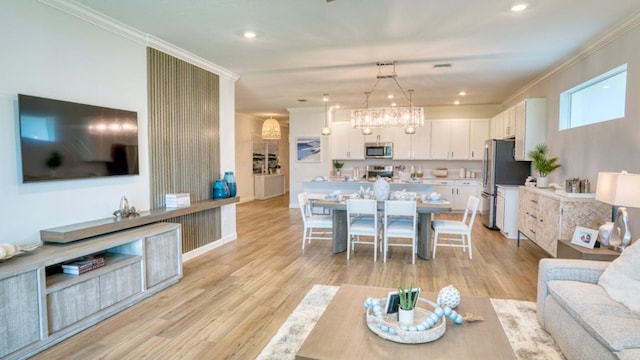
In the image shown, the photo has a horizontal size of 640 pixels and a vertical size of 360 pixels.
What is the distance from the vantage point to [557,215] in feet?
13.1

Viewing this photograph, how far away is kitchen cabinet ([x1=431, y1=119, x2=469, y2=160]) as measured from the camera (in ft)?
29.3

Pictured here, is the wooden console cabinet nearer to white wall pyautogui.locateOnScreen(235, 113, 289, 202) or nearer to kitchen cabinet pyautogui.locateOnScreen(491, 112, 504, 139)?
kitchen cabinet pyautogui.locateOnScreen(491, 112, 504, 139)

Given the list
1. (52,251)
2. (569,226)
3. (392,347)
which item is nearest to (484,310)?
(392,347)

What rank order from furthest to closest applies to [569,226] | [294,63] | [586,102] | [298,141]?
[298,141]
[294,63]
[586,102]
[569,226]

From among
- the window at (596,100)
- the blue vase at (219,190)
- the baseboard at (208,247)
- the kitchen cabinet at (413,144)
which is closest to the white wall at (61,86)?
the baseboard at (208,247)

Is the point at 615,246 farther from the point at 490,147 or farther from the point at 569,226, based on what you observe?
the point at 490,147

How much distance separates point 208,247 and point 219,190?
0.85 meters

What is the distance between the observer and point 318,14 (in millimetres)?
3334

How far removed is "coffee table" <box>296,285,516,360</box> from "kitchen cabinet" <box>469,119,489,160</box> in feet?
24.6

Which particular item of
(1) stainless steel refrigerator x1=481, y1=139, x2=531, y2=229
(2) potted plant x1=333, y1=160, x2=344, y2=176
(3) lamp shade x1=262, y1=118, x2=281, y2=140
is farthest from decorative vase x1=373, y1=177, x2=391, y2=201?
(3) lamp shade x1=262, y1=118, x2=281, y2=140

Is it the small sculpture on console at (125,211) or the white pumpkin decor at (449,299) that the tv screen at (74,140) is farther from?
the white pumpkin decor at (449,299)

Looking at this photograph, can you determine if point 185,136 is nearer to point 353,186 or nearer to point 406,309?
point 406,309

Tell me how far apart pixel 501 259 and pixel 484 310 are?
2991 millimetres

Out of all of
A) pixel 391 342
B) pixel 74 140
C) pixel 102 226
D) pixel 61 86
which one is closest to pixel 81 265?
pixel 102 226
